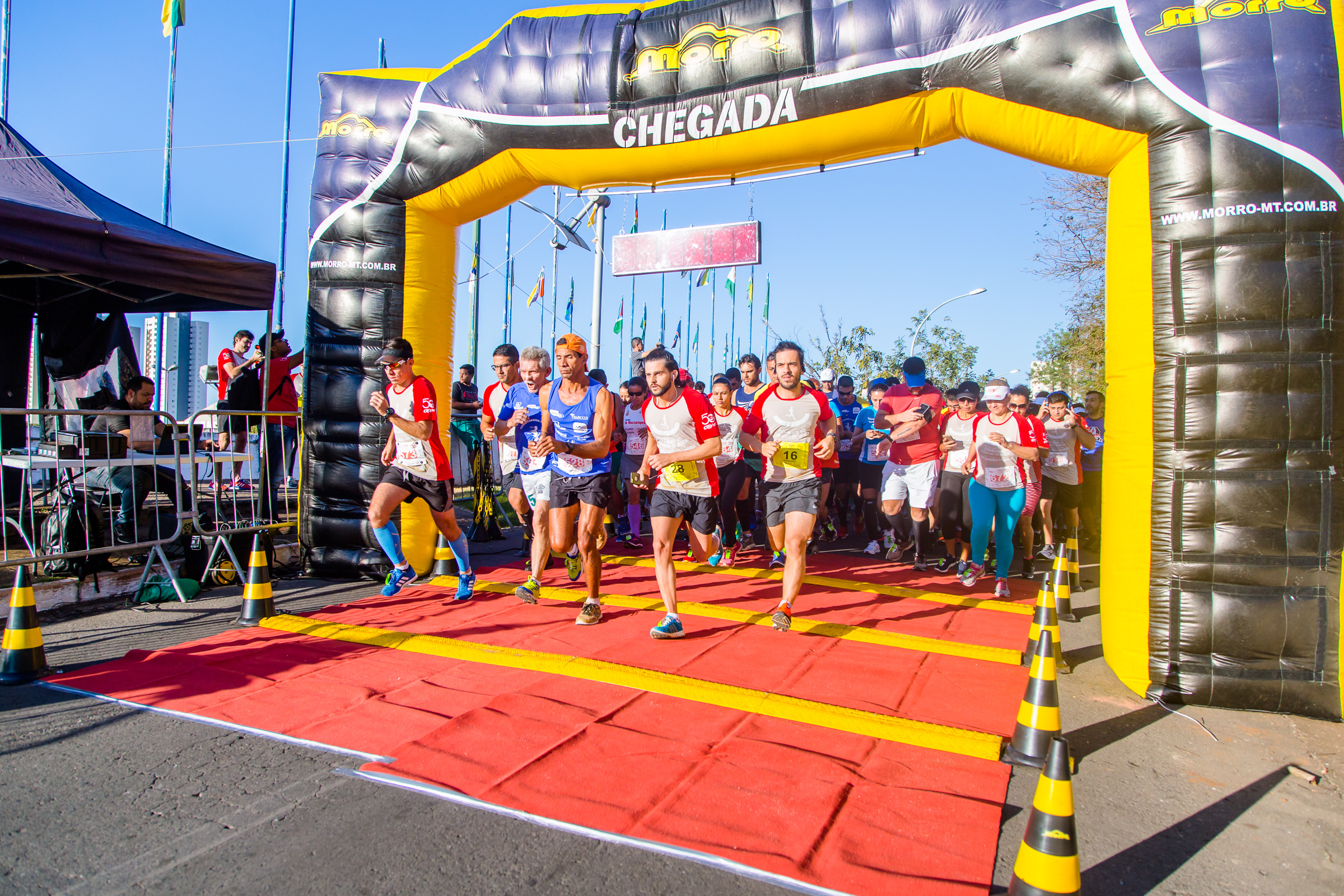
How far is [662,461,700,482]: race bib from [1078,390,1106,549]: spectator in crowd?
6.19m

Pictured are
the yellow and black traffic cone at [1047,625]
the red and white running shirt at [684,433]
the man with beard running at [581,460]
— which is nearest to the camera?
the yellow and black traffic cone at [1047,625]

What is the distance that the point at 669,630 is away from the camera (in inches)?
217

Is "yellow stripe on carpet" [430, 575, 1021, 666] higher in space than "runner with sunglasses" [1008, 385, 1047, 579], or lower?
lower

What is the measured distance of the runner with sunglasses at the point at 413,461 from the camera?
6566mm

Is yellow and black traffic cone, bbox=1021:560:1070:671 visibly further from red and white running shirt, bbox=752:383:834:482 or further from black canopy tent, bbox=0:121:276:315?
black canopy tent, bbox=0:121:276:315

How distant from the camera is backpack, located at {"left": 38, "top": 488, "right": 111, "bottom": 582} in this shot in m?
6.30

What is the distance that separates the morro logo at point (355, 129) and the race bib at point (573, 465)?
3.77m

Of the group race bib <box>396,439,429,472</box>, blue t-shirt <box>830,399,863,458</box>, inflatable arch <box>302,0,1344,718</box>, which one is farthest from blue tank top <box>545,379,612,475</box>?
blue t-shirt <box>830,399,863,458</box>

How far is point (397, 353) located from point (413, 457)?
90cm

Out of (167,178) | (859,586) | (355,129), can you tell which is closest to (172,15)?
(167,178)

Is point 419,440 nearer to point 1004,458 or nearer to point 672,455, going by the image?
point 672,455

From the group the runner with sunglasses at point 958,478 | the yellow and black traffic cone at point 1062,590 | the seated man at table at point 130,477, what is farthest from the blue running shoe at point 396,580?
the yellow and black traffic cone at point 1062,590

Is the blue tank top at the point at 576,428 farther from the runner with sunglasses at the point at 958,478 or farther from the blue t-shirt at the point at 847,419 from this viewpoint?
the blue t-shirt at the point at 847,419

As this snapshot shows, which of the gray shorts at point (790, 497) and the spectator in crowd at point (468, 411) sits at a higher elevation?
the spectator in crowd at point (468, 411)
